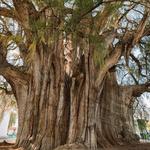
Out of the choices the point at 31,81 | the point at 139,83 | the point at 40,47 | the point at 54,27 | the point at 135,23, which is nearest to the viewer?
the point at 54,27

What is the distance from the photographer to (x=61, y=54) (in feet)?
20.8

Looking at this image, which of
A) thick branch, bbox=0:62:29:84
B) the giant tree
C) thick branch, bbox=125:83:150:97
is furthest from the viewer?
thick branch, bbox=125:83:150:97

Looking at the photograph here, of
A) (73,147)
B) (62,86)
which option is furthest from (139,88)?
(73,147)

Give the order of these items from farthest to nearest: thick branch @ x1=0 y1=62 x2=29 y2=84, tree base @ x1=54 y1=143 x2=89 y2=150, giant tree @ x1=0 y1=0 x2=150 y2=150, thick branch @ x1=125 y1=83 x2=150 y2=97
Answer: thick branch @ x1=125 y1=83 x2=150 y2=97 → thick branch @ x1=0 y1=62 x2=29 y2=84 → giant tree @ x1=0 y1=0 x2=150 y2=150 → tree base @ x1=54 y1=143 x2=89 y2=150

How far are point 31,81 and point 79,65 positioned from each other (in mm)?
923

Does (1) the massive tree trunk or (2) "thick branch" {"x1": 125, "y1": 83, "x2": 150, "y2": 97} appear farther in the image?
(2) "thick branch" {"x1": 125, "y1": 83, "x2": 150, "y2": 97}

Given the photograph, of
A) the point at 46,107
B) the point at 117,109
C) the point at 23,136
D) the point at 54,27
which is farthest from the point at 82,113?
the point at 54,27

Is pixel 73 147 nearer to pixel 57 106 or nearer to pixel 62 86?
pixel 57 106

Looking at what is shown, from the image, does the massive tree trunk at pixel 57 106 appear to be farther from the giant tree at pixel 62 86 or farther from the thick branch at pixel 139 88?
the thick branch at pixel 139 88

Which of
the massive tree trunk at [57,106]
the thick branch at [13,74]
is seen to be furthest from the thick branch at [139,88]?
the thick branch at [13,74]

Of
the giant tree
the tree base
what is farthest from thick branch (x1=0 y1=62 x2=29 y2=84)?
the tree base

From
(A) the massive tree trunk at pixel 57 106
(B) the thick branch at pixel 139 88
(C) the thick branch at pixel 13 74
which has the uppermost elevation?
(B) the thick branch at pixel 139 88

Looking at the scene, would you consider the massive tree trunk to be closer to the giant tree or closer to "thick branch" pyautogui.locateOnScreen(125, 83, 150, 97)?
the giant tree

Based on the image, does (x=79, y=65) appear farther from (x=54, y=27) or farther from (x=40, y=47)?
(x=54, y=27)
